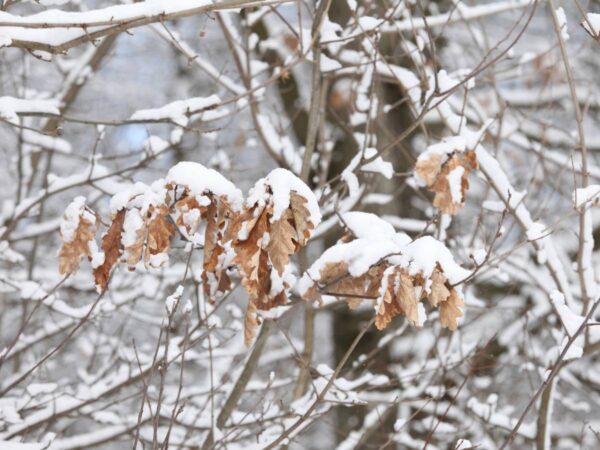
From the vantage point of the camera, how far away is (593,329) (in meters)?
3.16

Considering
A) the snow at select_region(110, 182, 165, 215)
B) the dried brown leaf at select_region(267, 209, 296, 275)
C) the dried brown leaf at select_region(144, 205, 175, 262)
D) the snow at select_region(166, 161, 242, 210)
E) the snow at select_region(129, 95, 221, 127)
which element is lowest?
the dried brown leaf at select_region(267, 209, 296, 275)

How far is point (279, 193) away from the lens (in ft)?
6.83

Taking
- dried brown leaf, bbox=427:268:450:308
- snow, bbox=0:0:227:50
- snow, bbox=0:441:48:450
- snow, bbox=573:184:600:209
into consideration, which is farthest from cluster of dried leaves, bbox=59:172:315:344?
snow, bbox=573:184:600:209

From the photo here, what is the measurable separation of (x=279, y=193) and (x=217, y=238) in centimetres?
28

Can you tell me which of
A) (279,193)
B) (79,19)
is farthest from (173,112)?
(279,193)

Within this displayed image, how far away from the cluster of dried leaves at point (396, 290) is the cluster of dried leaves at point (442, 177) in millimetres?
558

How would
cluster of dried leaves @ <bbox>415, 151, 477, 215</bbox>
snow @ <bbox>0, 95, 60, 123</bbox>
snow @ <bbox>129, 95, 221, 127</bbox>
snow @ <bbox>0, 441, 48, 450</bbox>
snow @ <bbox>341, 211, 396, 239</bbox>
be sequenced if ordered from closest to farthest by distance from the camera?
snow @ <bbox>341, 211, 396, 239</bbox>
snow @ <bbox>0, 441, 48, 450</bbox>
cluster of dried leaves @ <bbox>415, 151, 477, 215</bbox>
snow @ <bbox>0, 95, 60, 123</bbox>
snow @ <bbox>129, 95, 221, 127</bbox>

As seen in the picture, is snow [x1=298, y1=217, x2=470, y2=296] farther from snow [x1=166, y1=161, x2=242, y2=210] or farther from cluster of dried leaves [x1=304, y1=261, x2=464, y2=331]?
snow [x1=166, y1=161, x2=242, y2=210]

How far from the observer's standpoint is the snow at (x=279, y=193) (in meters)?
2.07

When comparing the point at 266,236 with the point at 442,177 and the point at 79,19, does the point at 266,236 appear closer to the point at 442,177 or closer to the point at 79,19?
the point at 79,19

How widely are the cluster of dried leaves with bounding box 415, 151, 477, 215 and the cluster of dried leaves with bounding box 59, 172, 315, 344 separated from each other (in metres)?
0.70

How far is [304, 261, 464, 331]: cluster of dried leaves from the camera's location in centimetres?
213

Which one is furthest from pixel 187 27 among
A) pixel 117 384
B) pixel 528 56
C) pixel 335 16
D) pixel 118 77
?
pixel 117 384

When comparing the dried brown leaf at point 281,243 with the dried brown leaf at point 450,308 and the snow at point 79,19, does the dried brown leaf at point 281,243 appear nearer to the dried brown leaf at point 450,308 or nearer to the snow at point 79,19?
the dried brown leaf at point 450,308
